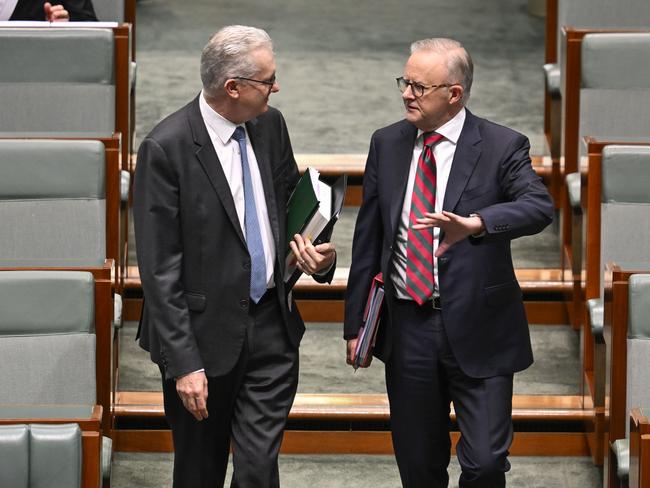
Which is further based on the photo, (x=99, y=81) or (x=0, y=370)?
(x=99, y=81)

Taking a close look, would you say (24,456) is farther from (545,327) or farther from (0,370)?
(545,327)

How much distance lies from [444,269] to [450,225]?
6 cm

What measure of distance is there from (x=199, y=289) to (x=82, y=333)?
0.58 ft

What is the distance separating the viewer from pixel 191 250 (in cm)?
81

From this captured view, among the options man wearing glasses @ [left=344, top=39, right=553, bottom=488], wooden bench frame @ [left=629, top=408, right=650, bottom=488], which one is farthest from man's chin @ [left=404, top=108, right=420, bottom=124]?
wooden bench frame @ [left=629, top=408, right=650, bottom=488]

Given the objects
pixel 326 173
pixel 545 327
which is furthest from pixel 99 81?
pixel 545 327

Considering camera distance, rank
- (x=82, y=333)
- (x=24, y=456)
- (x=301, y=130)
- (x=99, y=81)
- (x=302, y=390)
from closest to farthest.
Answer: (x=24, y=456)
(x=82, y=333)
(x=302, y=390)
(x=99, y=81)
(x=301, y=130)

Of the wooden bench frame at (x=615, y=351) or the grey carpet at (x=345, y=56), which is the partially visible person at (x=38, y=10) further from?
the wooden bench frame at (x=615, y=351)

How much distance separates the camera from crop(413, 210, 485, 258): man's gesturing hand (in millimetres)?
768

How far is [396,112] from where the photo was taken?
5.13 feet

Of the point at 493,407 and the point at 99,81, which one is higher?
the point at 99,81

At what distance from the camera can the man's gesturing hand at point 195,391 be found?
798 millimetres

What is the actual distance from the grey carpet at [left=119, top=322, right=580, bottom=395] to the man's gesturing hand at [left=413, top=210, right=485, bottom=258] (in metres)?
0.37

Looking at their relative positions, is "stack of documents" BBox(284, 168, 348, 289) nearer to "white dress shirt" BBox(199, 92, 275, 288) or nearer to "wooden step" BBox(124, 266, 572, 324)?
"white dress shirt" BBox(199, 92, 275, 288)
